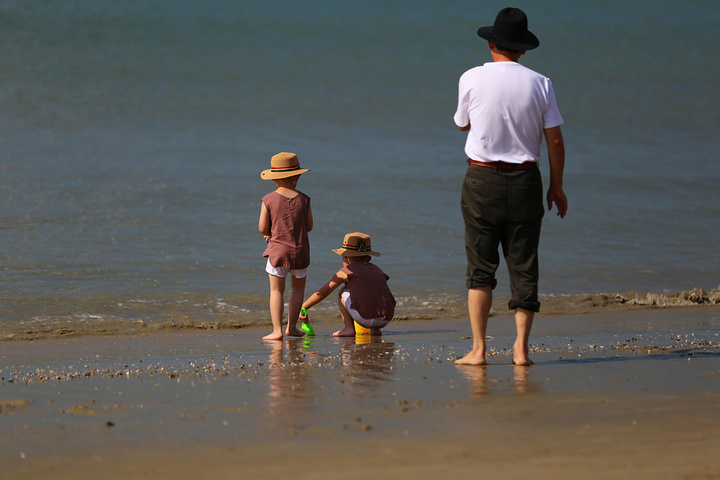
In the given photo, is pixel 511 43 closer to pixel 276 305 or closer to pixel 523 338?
pixel 523 338

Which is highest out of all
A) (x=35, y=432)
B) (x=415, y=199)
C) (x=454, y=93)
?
(x=454, y=93)

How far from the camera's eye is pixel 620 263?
35.3 feet

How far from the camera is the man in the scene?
4.42m

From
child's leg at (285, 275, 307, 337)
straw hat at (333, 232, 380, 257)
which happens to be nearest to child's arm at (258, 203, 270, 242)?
child's leg at (285, 275, 307, 337)

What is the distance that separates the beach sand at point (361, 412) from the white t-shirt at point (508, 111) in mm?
1122

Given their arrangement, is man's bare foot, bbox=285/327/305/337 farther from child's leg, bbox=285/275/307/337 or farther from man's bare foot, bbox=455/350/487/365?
man's bare foot, bbox=455/350/487/365

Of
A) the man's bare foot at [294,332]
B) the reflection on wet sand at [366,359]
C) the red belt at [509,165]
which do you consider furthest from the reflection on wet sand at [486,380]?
the man's bare foot at [294,332]

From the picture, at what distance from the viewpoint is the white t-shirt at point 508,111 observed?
4410 mm

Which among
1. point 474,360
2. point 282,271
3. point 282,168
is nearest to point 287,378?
point 474,360

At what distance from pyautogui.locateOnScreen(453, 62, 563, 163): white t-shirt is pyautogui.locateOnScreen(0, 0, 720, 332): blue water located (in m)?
4.00

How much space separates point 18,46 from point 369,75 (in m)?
10.1

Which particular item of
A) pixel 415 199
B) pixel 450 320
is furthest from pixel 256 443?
pixel 415 199

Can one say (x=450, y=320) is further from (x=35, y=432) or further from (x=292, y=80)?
(x=292, y=80)

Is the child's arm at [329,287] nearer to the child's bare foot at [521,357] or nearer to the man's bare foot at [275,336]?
the man's bare foot at [275,336]
